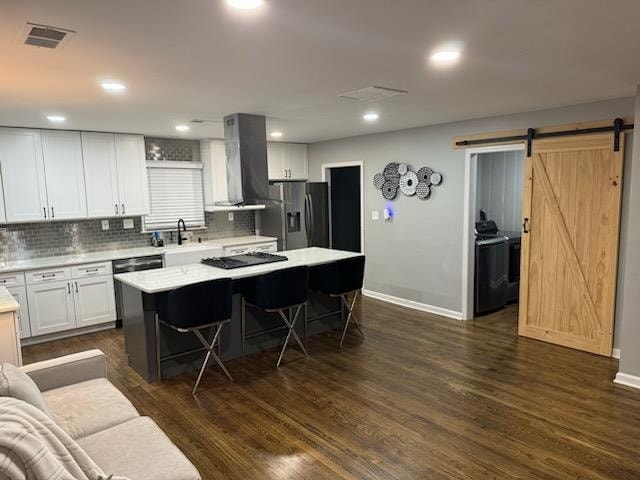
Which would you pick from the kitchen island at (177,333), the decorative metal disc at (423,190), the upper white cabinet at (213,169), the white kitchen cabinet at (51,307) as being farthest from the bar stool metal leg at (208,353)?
the decorative metal disc at (423,190)

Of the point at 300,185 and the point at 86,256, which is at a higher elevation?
the point at 300,185

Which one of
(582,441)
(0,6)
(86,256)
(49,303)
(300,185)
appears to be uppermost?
(0,6)

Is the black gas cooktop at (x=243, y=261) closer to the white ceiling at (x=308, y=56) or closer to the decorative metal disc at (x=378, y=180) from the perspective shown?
the white ceiling at (x=308, y=56)

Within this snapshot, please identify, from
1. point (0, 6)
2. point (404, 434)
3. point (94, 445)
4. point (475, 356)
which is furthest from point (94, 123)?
point (475, 356)

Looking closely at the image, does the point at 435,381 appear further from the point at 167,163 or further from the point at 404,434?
the point at 167,163

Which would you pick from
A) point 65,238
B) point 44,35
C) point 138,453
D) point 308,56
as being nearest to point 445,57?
point 308,56

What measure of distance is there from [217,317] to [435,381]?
6.20ft

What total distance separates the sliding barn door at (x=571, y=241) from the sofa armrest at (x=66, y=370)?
408 centimetres

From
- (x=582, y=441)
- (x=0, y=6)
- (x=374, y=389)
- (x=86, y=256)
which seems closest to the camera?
(x=0, y=6)

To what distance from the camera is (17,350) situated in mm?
3025

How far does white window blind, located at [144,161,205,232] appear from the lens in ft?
19.2

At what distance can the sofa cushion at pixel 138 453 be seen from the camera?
178 centimetres

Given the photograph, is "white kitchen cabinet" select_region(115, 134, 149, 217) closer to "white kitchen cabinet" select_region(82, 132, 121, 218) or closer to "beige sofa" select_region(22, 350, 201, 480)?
"white kitchen cabinet" select_region(82, 132, 121, 218)

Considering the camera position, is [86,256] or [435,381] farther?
[86,256]
